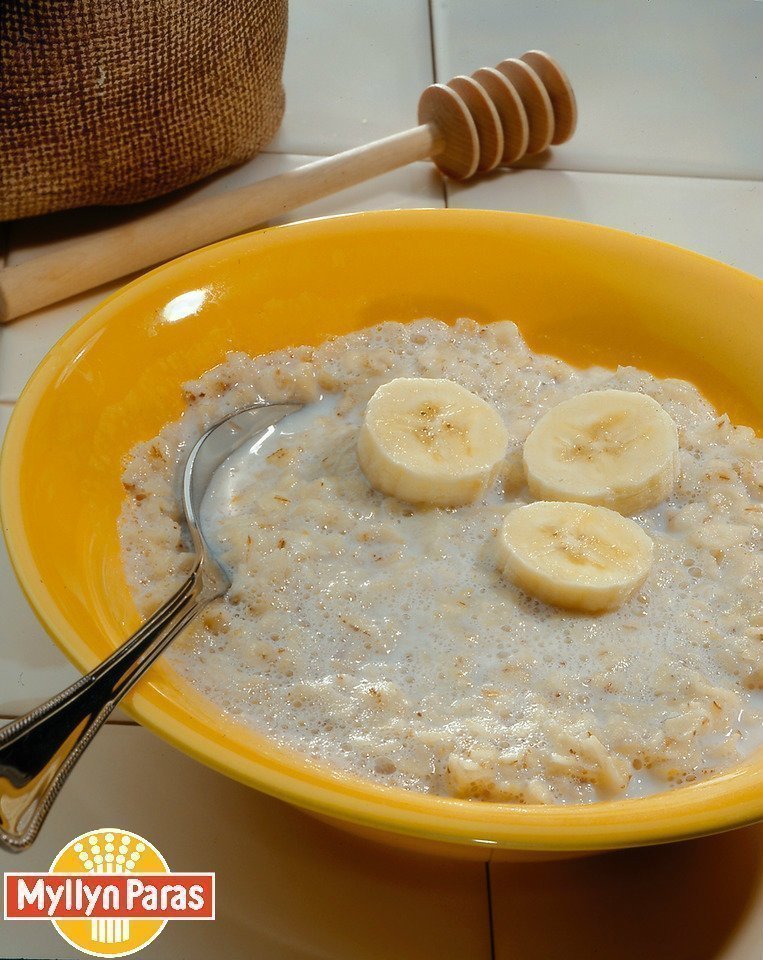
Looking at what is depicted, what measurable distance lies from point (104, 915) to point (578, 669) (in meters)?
0.33

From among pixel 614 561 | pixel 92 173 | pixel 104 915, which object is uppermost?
pixel 92 173

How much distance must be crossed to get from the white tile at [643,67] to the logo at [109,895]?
1.03 meters

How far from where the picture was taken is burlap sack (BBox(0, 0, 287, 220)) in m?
1.07

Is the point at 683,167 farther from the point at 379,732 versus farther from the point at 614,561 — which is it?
the point at 379,732

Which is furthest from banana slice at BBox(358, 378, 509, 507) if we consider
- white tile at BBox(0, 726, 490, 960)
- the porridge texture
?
white tile at BBox(0, 726, 490, 960)

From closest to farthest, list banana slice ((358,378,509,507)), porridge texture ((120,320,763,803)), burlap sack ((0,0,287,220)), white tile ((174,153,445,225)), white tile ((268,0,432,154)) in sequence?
porridge texture ((120,320,763,803))
banana slice ((358,378,509,507))
burlap sack ((0,0,287,220))
white tile ((174,153,445,225))
white tile ((268,0,432,154))

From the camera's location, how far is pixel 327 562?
0.81 m

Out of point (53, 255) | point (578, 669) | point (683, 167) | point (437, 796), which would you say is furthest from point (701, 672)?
point (683, 167)

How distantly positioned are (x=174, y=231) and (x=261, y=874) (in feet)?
2.28

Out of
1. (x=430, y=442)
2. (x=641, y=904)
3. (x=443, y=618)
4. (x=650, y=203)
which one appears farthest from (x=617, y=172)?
(x=641, y=904)

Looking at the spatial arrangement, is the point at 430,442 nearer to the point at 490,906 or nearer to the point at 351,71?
the point at 490,906

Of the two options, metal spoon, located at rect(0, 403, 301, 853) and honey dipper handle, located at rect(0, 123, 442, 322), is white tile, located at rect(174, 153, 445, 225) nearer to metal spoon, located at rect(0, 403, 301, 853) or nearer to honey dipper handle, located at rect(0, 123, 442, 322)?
honey dipper handle, located at rect(0, 123, 442, 322)

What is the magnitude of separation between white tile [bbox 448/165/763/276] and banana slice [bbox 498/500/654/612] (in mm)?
622

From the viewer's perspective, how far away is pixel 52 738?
1.89 feet
